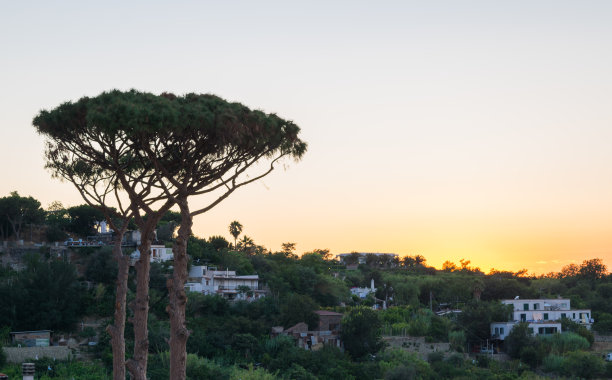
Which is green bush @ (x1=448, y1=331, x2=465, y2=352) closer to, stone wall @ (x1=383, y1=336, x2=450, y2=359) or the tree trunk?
stone wall @ (x1=383, y1=336, x2=450, y2=359)

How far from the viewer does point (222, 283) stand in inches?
2340

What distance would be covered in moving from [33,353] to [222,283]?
20921 millimetres

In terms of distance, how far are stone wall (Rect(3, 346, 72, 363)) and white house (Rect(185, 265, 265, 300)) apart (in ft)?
50.7

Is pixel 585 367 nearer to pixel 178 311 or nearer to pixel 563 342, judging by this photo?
pixel 563 342

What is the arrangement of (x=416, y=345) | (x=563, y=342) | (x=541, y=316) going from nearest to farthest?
(x=416, y=345) < (x=563, y=342) < (x=541, y=316)

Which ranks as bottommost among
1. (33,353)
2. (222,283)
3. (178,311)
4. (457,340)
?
(457,340)

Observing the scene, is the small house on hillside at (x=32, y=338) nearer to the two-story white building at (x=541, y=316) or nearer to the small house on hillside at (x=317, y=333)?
the small house on hillside at (x=317, y=333)

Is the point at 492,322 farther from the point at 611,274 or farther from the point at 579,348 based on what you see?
the point at 611,274

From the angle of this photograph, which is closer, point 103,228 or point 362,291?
point 103,228

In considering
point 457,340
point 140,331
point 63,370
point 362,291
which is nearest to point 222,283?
point 457,340

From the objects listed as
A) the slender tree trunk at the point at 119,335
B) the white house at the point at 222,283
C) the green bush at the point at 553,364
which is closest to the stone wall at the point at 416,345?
the green bush at the point at 553,364

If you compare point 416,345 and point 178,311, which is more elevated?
point 178,311

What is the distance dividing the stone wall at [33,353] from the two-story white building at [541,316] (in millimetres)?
31357

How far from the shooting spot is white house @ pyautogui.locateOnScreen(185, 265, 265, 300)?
57656 millimetres
